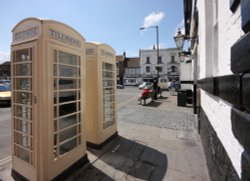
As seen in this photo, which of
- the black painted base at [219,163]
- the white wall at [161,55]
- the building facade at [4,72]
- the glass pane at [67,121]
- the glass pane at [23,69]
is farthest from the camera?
the building facade at [4,72]

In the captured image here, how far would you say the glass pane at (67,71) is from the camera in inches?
133

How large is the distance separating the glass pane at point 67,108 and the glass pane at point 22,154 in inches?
37.8

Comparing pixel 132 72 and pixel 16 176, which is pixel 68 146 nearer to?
pixel 16 176

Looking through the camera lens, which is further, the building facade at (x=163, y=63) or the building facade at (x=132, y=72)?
the building facade at (x=132, y=72)

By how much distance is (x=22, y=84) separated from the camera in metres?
3.30

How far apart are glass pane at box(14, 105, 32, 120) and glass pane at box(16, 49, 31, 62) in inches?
34.6

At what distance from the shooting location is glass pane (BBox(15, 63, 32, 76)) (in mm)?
3094

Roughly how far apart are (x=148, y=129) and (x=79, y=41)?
4234mm

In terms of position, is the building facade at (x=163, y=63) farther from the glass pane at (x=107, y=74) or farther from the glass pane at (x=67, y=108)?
the glass pane at (x=67, y=108)

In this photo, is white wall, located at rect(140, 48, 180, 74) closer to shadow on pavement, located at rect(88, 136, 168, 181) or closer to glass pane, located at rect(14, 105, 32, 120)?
shadow on pavement, located at rect(88, 136, 168, 181)

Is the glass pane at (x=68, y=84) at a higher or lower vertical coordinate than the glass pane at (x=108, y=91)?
higher

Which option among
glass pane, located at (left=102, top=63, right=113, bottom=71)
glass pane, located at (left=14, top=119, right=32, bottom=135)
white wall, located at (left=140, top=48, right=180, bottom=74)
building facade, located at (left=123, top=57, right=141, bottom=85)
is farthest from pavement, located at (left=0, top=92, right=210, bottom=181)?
building facade, located at (left=123, top=57, right=141, bottom=85)

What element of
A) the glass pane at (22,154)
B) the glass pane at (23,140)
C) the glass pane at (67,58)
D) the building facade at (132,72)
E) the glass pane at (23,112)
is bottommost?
the glass pane at (22,154)

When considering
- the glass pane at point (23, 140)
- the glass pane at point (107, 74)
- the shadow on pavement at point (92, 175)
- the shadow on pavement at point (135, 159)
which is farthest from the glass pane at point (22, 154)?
the glass pane at point (107, 74)
